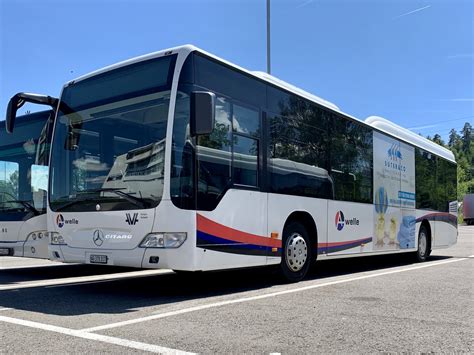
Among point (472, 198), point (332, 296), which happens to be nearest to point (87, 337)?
point (332, 296)

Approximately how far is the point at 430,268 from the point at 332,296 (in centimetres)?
585

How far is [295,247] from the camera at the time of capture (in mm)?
8898

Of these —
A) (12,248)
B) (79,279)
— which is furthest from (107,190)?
(12,248)

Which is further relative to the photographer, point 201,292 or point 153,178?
point 201,292

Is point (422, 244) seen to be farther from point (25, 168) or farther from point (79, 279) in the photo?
point (25, 168)

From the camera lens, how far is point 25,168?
10.0 meters

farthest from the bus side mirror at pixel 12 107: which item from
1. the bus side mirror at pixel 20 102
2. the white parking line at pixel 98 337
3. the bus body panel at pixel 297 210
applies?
the bus body panel at pixel 297 210

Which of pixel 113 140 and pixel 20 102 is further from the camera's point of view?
pixel 20 102

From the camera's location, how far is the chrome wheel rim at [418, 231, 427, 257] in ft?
47.6

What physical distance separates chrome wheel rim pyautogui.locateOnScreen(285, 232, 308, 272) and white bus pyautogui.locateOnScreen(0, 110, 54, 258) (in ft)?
14.9

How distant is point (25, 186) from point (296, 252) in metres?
5.53

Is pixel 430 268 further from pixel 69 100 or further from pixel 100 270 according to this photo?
pixel 69 100

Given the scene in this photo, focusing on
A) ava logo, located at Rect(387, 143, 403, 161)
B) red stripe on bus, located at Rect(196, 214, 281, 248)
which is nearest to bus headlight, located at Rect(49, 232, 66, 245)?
red stripe on bus, located at Rect(196, 214, 281, 248)

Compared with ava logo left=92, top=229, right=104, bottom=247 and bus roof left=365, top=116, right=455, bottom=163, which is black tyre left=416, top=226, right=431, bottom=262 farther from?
ava logo left=92, top=229, right=104, bottom=247
